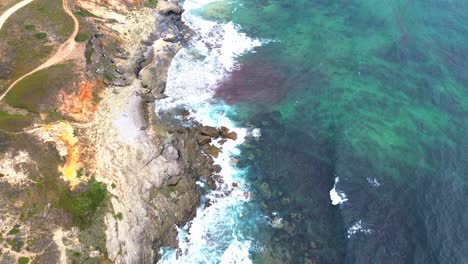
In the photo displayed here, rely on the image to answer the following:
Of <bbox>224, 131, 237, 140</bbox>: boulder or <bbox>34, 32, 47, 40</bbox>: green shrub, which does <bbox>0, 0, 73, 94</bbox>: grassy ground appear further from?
<bbox>224, 131, 237, 140</bbox>: boulder

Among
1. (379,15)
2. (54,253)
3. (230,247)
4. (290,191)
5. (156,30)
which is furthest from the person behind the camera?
(379,15)

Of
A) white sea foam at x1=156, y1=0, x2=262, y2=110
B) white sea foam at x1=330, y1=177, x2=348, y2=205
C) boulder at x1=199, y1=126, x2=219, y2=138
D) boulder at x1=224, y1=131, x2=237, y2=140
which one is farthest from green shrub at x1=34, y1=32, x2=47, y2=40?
white sea foam at x1=330, y1=177, x2=348, y2=205

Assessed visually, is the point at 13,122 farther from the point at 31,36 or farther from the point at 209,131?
the point at 209,131

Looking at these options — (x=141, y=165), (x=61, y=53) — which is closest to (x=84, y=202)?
(x=141, y=165)

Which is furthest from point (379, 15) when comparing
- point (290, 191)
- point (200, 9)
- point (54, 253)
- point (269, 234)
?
point (54, 253)

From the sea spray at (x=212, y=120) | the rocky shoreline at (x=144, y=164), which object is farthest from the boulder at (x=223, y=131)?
the sea spray at (x=212, y=120)

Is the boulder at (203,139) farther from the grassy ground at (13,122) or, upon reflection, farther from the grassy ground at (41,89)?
the grassy ground at (13,122)

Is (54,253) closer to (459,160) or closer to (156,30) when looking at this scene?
(156,30)
